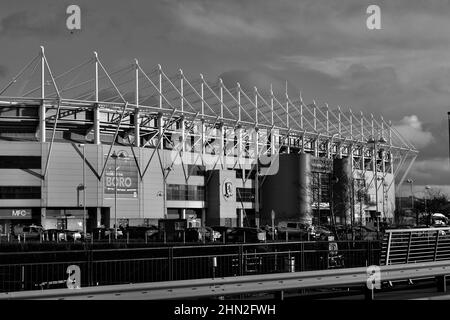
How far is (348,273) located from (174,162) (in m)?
96.4

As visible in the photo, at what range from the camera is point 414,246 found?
20625 mm

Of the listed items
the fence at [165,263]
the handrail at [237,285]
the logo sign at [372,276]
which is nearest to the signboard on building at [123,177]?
the fence at [165,263]

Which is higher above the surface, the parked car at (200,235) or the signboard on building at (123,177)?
the signboard on building at (123,177)

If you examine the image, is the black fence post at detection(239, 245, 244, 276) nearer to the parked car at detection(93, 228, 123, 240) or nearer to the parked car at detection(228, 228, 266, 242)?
the parked car at detection(228, 228, 266, 242)

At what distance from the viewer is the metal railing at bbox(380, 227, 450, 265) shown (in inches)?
768

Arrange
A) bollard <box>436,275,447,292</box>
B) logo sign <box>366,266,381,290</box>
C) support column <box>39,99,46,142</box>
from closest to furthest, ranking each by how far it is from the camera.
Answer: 1. logo sign <box>366,266,381,290</box>
2. bollard <box>436,275,447,292</box>
3. support column <box>39,99,46,142</box>

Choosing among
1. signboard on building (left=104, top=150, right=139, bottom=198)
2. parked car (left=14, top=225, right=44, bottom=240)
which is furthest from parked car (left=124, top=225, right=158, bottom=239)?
signboard on building (left=104, top=150, right=139, bottom=198)

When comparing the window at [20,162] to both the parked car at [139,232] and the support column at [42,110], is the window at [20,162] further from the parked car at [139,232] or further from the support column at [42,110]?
the parked car at [139,232]

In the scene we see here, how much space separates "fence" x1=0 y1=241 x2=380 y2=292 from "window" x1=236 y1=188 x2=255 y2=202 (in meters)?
97.6

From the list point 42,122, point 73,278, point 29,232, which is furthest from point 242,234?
point 73,278

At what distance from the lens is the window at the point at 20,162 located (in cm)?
9500

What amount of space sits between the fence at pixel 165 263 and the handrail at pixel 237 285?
15.0ft

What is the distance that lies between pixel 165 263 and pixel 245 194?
105 meters
